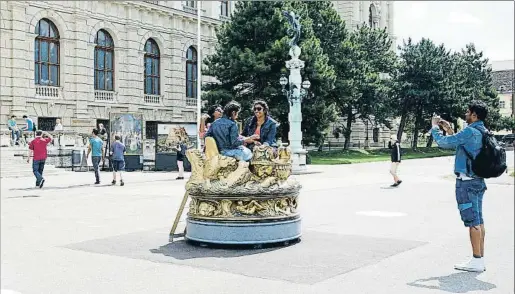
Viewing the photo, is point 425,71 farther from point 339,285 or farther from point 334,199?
point 339,285

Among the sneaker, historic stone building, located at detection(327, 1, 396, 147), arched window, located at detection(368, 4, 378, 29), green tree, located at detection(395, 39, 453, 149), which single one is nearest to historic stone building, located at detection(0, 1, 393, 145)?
historic stone building, located at detection(327, 1, 396, 147)

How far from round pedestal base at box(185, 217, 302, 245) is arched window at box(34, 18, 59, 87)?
98.8 ft

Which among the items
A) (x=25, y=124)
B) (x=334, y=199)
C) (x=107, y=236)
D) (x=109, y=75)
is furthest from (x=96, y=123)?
(x=107, y=236)

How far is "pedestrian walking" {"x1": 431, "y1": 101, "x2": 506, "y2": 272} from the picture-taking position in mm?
7109

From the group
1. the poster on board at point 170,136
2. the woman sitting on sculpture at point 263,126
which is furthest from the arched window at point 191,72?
the woman sitting on sculpture at point 263,126

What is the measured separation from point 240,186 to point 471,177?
323 centimetres

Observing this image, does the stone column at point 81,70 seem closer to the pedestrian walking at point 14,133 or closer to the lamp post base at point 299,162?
the pedestrian walking at point 14,133

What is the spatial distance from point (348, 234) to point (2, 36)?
2924 cm

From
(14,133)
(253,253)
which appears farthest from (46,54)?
(253,253)

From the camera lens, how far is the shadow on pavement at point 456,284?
6422 millimetres

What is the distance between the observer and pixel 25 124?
3306cm

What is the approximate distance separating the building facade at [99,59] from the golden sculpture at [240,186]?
26054 mm

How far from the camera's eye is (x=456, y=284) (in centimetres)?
662

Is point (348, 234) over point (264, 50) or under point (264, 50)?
under
